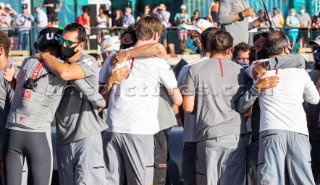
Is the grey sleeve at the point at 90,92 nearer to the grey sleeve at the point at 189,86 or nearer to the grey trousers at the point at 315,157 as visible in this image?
the grey sleeve at the point at 189,86

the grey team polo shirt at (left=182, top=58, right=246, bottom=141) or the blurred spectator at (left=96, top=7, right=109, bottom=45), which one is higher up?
the blurred spectator at (left=96, top=7, right=109, bottom=45)

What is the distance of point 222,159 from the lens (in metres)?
8.28

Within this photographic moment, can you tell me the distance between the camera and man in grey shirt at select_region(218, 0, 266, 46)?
11.3m

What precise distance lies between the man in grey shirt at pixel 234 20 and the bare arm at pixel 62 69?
406cm

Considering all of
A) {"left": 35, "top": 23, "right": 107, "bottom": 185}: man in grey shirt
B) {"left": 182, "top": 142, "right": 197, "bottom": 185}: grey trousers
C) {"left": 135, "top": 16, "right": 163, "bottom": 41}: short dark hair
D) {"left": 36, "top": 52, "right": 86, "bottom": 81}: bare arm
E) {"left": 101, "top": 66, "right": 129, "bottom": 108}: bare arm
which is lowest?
{"left": 182, "top": 142, "right": 197, "bottom": 185}: grey trousers

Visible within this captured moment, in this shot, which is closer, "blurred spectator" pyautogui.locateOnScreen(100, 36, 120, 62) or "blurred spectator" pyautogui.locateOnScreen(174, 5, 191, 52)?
"blurred spectator" pyautogui.locateOnScreen(100, 36, 120, 62)

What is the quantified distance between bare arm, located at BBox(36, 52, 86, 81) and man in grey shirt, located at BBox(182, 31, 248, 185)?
3.94 feet

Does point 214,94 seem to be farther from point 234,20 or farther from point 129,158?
point 234,20

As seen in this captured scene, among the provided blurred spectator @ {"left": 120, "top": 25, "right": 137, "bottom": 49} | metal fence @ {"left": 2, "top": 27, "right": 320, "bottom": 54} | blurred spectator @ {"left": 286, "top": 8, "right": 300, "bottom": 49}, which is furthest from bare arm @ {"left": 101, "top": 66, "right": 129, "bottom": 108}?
blurred spectator @ {"left": 286, "top": 8, "right": 300, "bottom": 49}

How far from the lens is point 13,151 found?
7586mm

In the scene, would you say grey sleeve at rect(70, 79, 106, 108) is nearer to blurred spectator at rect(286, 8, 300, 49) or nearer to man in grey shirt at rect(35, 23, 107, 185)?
man in grey shirt at rect(35, 23, 107, 185)

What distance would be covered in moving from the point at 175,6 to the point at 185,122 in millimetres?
19131

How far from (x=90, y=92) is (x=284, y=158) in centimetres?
200

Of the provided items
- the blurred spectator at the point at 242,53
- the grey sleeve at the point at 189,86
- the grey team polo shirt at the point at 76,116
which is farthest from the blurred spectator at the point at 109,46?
the grey team polo shirt at the point at 76,116
